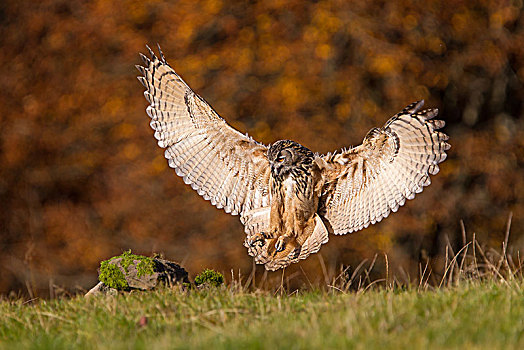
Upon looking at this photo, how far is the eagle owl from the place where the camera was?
5156 millimetres

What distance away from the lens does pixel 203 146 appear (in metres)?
5.70

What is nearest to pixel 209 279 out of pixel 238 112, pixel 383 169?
pixel 383 169

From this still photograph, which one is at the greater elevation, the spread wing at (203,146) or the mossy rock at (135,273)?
the spread wing at (203,146)

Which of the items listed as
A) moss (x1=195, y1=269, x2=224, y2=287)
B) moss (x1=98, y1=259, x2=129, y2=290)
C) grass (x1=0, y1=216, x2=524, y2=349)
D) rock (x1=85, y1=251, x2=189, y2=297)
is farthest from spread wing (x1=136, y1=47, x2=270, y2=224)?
grass (x1=0, y1=216, x2=524, y2=349)

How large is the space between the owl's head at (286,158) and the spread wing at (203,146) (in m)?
0.34

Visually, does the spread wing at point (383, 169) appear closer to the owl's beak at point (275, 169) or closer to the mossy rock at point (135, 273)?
the owl's beak at point (275, 169)

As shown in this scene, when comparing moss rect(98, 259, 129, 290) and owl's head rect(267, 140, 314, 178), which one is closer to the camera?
owl's head rect(267, 140, 314, 178)

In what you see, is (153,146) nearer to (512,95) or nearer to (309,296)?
(309,296)

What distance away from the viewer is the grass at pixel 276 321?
2906 mm

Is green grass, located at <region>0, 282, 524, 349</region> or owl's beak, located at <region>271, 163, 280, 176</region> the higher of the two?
owl's beak, located at <region>271, 163, 280, 176</region>

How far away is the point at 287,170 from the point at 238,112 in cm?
331

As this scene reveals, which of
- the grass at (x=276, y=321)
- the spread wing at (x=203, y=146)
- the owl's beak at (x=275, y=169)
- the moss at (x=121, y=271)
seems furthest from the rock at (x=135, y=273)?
the owl's beak at (x=275, y=169)

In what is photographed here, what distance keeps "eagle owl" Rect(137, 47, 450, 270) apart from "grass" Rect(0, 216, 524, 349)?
2.94ft

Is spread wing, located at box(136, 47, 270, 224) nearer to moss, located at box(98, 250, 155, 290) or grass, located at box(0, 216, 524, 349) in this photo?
moss, located at box(98, 250, 155, 290)
